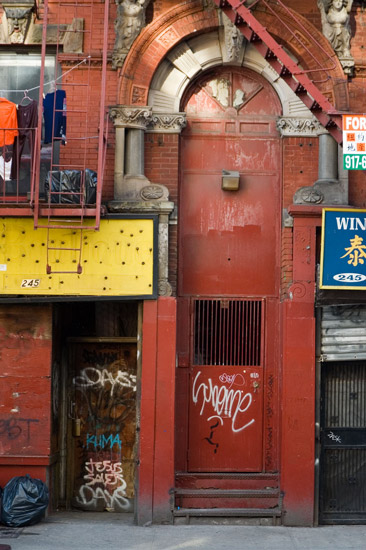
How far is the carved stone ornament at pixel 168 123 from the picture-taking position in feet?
41.0

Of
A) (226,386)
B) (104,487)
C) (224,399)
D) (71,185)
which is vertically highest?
(71,185)

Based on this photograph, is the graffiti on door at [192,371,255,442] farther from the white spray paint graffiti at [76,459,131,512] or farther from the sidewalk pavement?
the white spray paint graffiti at [76,459,131,512]

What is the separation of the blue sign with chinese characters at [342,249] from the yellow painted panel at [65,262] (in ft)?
8.12

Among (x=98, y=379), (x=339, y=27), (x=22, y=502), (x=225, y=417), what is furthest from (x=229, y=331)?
(x=339, y=27)

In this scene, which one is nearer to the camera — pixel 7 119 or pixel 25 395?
pixel 7 119

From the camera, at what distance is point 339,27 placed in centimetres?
1241

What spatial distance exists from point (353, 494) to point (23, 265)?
564 centimetres

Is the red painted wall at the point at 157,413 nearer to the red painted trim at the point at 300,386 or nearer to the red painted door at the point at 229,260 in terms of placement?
the red painted door at the point at 229,260

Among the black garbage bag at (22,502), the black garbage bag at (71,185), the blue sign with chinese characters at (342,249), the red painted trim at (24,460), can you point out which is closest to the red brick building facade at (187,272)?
the red painted trim at (24,460)

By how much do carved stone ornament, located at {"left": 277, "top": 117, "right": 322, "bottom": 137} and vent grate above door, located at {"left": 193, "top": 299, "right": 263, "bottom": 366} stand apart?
8.17 feet

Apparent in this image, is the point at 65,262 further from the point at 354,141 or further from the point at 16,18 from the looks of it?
the point at 354,141

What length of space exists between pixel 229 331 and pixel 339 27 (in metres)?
4.62

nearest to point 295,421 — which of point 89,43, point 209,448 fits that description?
point 209,448

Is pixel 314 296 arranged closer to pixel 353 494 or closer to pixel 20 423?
pixel 353 494
